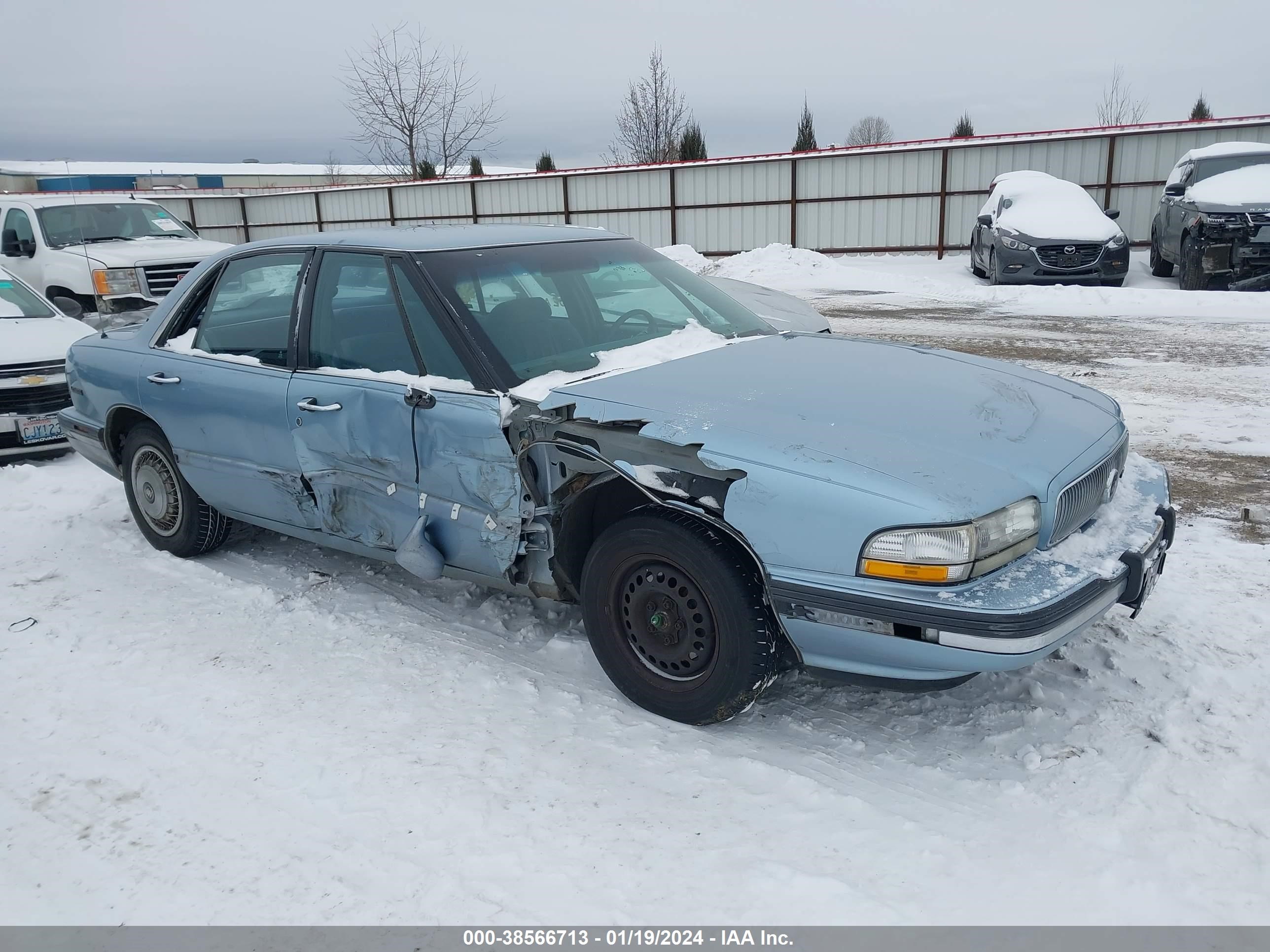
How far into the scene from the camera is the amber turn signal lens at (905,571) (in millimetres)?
2678

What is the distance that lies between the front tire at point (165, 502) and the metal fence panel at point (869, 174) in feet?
61.2

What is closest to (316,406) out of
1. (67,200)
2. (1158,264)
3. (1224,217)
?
(67,200)

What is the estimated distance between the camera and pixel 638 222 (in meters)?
23.5

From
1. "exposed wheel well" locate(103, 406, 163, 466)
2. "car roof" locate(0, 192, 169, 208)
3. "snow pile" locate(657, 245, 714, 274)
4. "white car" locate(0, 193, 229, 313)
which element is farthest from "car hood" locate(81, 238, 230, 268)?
"snow pile" locate(657, 245, 714, 274)

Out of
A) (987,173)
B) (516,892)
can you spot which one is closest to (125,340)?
(516,892)

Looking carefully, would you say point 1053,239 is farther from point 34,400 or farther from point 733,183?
point 34,400

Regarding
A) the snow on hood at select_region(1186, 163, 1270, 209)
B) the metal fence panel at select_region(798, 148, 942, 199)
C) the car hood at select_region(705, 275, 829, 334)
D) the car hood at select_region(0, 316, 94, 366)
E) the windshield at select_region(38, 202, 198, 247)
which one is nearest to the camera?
the car hood at select_region(0, 316, 94, 366)

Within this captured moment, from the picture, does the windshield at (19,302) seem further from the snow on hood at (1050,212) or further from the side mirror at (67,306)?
the snow on hood at (1050,212)

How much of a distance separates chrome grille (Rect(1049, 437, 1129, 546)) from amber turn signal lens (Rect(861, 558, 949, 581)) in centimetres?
50

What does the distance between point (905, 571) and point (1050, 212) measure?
1398cm

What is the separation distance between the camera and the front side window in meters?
4.22

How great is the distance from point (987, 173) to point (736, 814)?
1993cm

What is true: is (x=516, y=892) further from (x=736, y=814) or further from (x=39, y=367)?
(x=39, y=367)

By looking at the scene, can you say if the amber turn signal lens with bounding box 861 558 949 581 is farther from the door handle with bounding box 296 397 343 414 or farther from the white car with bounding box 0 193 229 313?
the white car with bounding box 0 193 229 313
